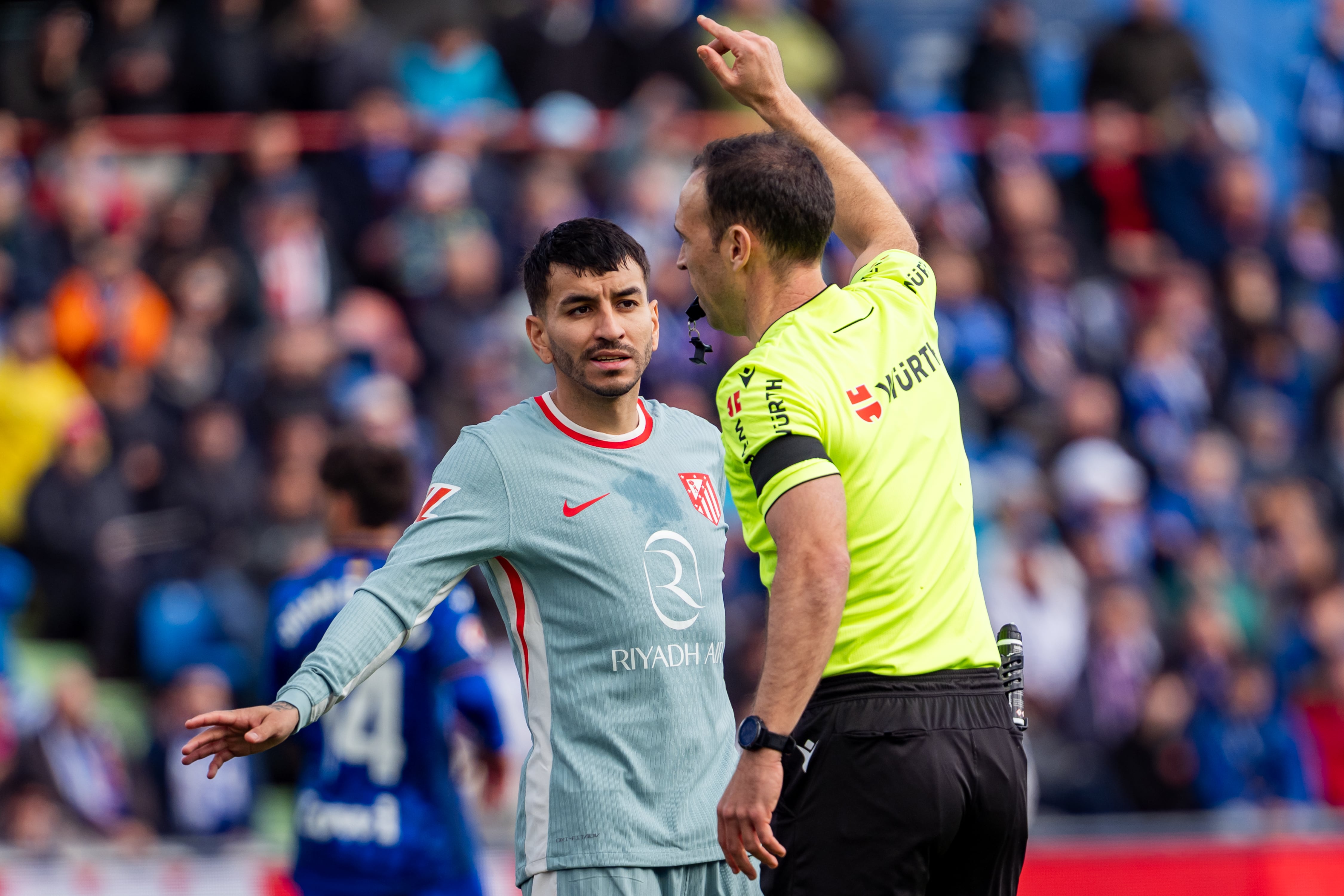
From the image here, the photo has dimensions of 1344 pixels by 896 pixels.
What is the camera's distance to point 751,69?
14.4 ft

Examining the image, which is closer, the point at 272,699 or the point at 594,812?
the point at 594,812

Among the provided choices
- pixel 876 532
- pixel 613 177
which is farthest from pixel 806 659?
pixel 613 177

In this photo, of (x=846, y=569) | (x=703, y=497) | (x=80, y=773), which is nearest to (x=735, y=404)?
(x=846, y=569)

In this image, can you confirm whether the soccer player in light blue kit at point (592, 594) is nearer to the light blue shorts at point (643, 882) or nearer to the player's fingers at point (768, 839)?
the light blue shorts at point (643, 882)

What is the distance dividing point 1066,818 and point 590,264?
643 centimetres

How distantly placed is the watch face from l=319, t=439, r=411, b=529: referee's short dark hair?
2476 mm

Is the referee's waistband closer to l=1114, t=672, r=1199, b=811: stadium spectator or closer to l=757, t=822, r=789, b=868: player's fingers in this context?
l=757, t=822, r=789, b=868: player's fingers

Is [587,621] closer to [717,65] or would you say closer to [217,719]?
[217,719]

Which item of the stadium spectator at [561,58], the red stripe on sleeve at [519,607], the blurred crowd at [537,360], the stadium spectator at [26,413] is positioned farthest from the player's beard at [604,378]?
the stadium spectator at [561,58]

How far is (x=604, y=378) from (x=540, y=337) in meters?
0.24

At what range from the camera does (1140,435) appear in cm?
1188

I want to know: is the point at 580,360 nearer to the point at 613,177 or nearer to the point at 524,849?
the point at 524,849

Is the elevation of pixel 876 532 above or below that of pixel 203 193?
below

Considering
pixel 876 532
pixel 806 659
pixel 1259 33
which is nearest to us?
pixel 806 659
